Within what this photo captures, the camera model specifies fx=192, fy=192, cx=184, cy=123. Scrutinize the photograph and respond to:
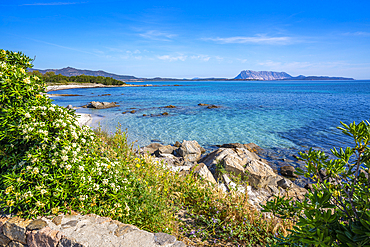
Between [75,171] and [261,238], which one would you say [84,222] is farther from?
[261,238]

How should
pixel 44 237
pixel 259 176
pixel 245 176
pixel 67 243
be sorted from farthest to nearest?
pixel 259 176, pixel 245 176, pixel 44 237, pixel 67 243

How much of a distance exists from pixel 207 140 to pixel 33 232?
12317 millimetres

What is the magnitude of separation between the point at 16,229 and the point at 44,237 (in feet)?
1.97

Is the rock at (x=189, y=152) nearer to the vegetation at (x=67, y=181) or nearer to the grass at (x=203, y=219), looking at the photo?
the grass at (x=203, y=219)

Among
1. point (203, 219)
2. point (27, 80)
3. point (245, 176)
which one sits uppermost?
point (27, 80)

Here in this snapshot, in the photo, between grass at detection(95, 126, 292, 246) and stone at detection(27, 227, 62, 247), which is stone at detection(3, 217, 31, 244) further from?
grass at detection(95, 126, 292, 246)

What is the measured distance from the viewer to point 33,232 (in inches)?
122

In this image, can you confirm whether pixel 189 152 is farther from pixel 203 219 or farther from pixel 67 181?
pixel 67 181

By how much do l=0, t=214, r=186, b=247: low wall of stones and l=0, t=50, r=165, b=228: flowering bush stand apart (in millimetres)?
165

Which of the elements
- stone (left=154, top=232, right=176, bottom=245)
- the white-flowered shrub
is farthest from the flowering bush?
stone (left=154, top=232, right=176, bottom=245)

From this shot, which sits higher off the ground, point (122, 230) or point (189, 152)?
point (122, 230)

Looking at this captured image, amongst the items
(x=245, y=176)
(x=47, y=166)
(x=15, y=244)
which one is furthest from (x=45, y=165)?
(x=245, y=176)

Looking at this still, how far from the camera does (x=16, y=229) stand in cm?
320

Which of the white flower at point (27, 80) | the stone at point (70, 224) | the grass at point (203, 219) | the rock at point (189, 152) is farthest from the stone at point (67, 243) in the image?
the rock at point (189, 152)
